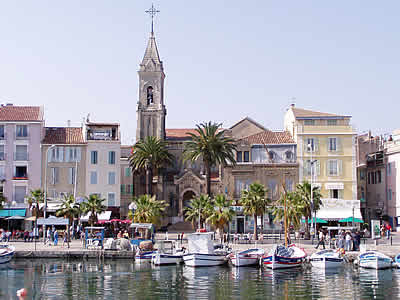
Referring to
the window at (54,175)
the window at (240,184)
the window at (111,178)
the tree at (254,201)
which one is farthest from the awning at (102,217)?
the tree at (254,201)

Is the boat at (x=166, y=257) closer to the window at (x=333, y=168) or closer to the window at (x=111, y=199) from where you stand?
the window at (x=111, y=199)

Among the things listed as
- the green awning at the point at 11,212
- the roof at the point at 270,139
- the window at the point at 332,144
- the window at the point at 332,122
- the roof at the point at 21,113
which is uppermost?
the roof at the point at 21,113

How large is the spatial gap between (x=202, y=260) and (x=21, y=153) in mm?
37037

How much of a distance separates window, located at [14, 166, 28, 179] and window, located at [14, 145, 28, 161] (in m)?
1.12

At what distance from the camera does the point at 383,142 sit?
3226 inches

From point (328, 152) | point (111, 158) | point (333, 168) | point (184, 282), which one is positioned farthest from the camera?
point (328, 152)

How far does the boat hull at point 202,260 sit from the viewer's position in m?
44.5

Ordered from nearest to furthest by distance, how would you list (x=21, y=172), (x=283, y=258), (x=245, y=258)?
1. (x=283, y=258)
2. (x=245, y=258)
3. (x=21, y=172)

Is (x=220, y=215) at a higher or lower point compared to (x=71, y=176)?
lower

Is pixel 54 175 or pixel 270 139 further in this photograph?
pixel 270 139

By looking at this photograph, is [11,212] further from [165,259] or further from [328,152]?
[328,152]

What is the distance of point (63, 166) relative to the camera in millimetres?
73438

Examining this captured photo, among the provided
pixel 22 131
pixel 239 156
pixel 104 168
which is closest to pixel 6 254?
pixel 104 168

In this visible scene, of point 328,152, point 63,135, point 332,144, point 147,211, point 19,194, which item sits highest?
point 63,135
